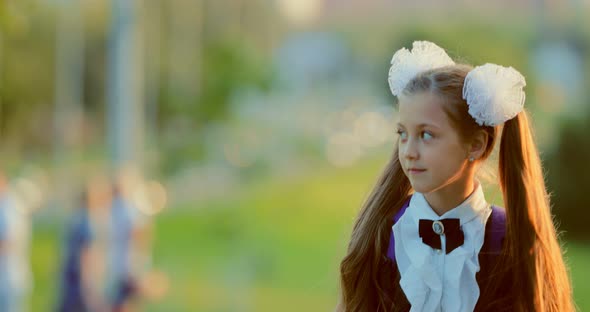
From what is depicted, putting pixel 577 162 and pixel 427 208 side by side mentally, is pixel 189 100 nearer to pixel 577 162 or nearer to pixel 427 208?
pixel 577 162

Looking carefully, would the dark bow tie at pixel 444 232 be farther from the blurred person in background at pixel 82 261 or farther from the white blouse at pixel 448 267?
the blurred person in background at pixel 82 261

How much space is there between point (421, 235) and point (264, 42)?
758 inches

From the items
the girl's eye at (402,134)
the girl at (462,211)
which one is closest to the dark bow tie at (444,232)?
the girl at (462,211)

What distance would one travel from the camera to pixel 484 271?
2.99 m

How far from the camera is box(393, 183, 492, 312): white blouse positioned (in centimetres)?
299

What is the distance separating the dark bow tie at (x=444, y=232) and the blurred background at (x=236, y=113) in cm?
1509

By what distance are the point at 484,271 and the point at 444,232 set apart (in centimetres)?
15

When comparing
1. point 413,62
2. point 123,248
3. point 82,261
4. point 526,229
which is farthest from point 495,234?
point 123,248

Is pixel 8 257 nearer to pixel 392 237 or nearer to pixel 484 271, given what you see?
pixel 392 237

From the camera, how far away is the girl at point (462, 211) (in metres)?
2.92

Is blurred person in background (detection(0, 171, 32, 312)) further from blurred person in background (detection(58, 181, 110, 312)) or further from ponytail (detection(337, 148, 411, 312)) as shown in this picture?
ponytail (detection(337, 148, 411, 312))

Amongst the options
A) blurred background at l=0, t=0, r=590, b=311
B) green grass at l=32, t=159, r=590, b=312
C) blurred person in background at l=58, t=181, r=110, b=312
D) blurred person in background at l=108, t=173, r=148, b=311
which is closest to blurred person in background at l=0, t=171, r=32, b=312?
blurred person in background at l=58, t=181, r=110, b=312

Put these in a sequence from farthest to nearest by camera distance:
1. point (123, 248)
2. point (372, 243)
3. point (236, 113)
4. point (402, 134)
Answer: point (236, 113) → point (123, 248) → point (372, 243) → point (402, 134)

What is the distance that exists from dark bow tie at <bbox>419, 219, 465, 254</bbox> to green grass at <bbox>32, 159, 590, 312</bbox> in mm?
15869
